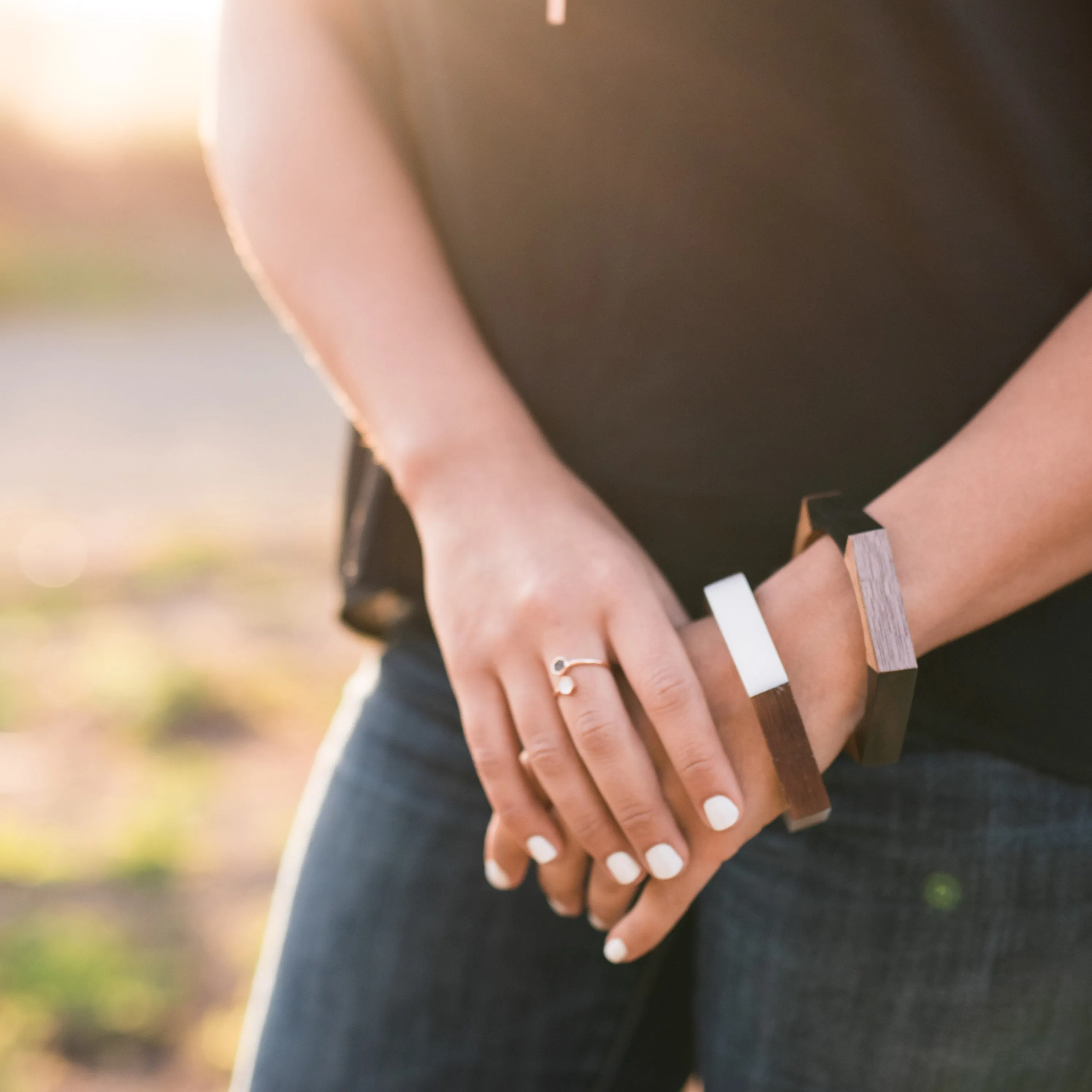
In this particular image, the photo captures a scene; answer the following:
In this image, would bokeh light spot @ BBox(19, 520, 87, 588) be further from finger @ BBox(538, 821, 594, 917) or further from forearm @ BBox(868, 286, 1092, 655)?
forearm @ BBox(868, 286, 1092, 655)

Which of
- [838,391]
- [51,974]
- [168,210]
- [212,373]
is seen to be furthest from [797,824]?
[168,210]

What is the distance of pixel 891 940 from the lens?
0.84 meters

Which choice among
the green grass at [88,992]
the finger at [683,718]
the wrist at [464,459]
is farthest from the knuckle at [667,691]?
the green grass at [88,992]

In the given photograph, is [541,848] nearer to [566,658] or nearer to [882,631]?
[566,658]

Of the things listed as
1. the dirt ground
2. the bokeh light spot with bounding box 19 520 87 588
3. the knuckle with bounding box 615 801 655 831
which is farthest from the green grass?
the bokeh light spot with bounding box 19 520 87 588

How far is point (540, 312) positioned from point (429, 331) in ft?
0.32

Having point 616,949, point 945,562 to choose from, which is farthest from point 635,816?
point 945,562

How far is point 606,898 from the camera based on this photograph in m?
0.82

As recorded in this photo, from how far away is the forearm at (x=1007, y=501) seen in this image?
2.32 ft

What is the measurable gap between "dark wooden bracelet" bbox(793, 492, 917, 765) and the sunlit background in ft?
2.84

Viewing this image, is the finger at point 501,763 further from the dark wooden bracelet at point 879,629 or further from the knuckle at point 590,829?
the dark wooden bracelet at point 879,629

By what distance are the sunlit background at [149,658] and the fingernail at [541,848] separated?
882mm

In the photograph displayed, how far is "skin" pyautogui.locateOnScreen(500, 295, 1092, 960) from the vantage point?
2.33 feet

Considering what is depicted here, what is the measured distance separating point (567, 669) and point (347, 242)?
446 millimetres
